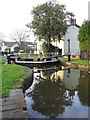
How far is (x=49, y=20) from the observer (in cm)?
2347

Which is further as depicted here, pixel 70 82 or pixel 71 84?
pixel 70 82

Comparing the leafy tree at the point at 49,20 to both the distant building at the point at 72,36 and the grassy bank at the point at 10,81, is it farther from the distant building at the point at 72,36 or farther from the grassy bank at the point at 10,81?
the grassy bank at the point at 10,81

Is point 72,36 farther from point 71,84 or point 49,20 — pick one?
point 71,84

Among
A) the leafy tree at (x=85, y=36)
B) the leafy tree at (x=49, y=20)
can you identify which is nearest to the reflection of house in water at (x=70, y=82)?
the leafy tree at (x=85, y=36)

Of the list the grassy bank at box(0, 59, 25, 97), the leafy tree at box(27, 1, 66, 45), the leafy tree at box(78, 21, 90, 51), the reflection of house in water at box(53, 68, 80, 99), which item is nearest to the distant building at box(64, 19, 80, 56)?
the leafy tree at box(27, 1, 66, 45)

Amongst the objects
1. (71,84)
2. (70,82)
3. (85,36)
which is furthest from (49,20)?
(71,84)

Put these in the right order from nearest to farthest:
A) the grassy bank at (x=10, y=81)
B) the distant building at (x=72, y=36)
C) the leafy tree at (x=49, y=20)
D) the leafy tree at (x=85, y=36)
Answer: the grassy bank at (x=10, y=81) < the leafy tree at (x=85, y=36) < the leafy tree at (x=49, y=20) < the distant building at (x=72, y=36)

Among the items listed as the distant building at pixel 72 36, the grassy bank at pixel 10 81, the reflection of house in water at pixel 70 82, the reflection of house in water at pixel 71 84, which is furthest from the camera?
the distant building at pixel 72 36

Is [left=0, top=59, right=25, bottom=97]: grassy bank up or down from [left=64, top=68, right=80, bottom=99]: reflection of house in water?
up

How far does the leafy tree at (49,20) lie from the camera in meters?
23.0

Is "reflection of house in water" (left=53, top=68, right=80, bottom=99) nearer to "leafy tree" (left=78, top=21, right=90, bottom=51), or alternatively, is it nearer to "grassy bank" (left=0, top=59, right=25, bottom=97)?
"grassy bank" (left=0, top=59, right=25, bottom=97)

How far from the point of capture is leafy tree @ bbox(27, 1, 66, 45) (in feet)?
75.5

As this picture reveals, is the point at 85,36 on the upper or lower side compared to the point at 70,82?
upper

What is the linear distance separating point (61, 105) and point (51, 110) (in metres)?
0.54
